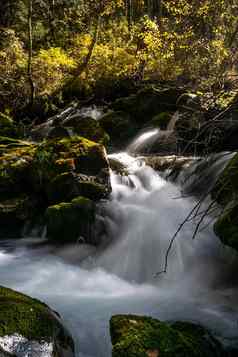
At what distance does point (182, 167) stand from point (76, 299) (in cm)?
467

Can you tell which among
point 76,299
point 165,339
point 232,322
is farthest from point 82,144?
point 165,339

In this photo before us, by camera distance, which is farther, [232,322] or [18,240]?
[18,240]

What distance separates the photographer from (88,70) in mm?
17516

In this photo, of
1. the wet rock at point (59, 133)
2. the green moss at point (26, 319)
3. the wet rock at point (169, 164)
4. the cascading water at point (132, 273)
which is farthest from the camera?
the wet rock at point (59, 133)

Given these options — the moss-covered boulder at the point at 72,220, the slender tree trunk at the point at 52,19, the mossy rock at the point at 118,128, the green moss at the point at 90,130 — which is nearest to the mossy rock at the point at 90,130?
the green moss at the point at 90,130

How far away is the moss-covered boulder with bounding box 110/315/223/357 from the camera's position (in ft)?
10.8

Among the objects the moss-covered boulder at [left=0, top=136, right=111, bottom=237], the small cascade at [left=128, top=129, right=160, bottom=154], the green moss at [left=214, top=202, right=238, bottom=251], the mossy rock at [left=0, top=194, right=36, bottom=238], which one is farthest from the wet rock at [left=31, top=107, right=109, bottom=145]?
the green moss at [left=214, top=202, right=238, bottom=251]

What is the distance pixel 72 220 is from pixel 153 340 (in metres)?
4.15

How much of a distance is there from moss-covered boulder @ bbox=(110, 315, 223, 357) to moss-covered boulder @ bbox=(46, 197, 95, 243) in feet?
12.3

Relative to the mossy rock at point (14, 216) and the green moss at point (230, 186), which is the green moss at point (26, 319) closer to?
the green moss at point (230, 186)

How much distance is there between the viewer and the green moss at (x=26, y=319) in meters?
3.35

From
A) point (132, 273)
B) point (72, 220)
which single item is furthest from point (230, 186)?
point (72, 220)

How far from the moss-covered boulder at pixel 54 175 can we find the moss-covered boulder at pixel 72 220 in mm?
809

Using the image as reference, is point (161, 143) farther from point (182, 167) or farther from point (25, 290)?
point (25, 290)
